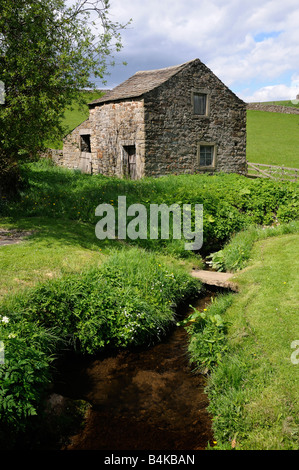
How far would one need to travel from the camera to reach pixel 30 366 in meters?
4.47

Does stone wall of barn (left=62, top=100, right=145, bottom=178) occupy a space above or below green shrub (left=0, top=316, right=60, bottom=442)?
above

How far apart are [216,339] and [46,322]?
2760 mm

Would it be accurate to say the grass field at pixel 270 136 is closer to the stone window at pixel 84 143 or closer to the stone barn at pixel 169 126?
the stone window at pixel 84 143

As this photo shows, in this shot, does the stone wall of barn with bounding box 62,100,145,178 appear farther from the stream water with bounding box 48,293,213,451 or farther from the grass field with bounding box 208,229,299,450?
the stream water with bounding box 48,293,213,451

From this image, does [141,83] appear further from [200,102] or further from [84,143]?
[84,143]

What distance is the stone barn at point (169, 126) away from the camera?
54.5ft

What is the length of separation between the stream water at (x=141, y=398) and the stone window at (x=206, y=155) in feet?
43.9

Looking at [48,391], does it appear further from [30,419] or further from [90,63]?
[90,63]

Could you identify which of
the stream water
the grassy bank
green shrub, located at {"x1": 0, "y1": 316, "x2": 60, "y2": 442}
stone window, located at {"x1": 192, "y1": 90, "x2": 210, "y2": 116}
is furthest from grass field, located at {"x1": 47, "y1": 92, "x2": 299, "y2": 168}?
green shrub, located at {"x1": 0, "y1": 316, "x2": 60, "y2": 442}

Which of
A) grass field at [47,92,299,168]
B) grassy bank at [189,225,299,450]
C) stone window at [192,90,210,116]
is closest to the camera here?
grassy bank at [189,225,299,450]

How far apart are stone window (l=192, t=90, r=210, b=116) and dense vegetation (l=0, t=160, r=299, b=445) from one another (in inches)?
254

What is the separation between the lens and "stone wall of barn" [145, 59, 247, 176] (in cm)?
1667

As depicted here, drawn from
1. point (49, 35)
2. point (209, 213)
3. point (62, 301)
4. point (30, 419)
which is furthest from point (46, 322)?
point (49, 35)

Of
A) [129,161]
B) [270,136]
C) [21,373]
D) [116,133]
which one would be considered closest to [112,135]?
[116,133]
